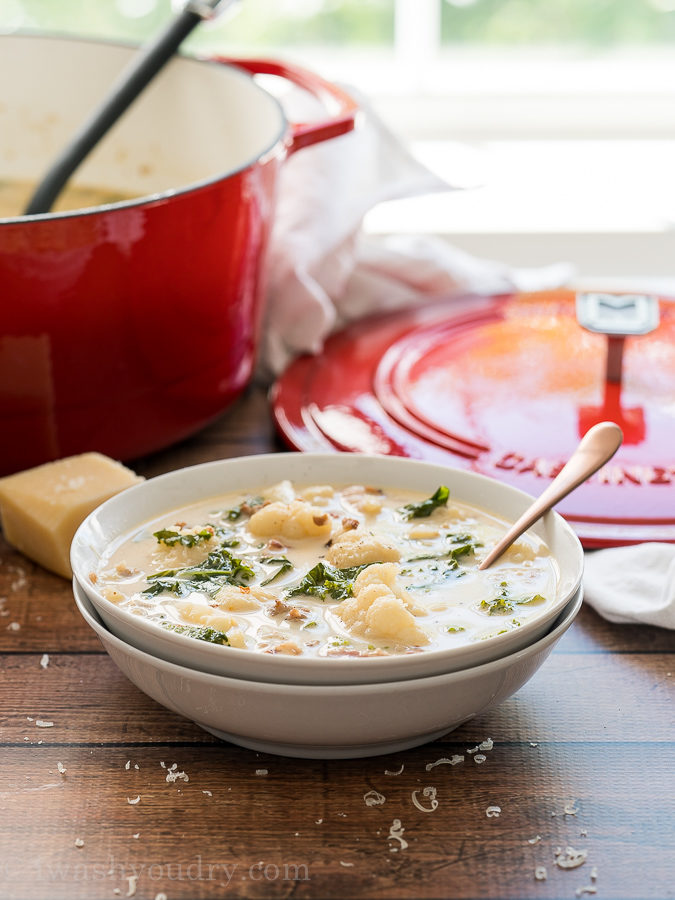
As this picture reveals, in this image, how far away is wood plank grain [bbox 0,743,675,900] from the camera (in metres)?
0.69

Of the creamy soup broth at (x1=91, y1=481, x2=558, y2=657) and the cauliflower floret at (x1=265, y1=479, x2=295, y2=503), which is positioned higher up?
the creamy soup broth at (x1=91, y1=481, x2=558, y2=657)

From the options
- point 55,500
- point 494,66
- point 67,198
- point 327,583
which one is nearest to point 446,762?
point 327,583

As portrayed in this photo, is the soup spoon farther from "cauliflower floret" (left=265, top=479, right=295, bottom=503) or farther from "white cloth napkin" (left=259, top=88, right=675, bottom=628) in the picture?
"white cloth napkin" (left=259, top=88, right=675, bottom=628)

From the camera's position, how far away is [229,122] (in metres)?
1.44

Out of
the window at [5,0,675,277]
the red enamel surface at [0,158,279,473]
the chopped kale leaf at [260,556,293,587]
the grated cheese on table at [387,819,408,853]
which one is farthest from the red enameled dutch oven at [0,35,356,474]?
the window at [5,0,675,277]

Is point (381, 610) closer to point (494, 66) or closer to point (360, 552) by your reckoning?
point (360, 552)

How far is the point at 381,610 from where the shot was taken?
75 cm

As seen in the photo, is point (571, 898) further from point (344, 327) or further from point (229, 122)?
point (229, 122)

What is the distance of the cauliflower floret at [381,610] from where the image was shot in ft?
2.46

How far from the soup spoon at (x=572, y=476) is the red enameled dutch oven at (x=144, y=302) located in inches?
16.3

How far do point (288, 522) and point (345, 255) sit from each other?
0.67 metres

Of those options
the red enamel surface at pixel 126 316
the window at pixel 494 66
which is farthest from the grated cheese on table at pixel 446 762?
the window at pixel 494 66

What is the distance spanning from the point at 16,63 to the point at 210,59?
0.94 feet

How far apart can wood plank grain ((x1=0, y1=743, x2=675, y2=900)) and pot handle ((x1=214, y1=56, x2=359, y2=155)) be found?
693 millimetres
